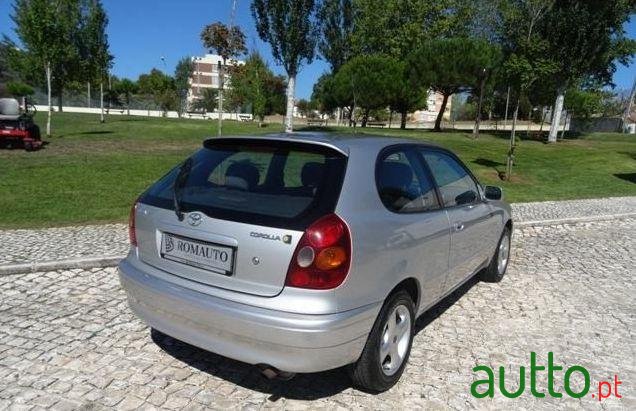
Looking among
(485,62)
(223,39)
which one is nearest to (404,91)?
(485,62)

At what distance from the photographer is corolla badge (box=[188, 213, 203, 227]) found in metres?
2.93

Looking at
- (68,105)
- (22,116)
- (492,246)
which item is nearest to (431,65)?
(22,116)

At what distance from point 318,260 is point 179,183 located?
1193 mm

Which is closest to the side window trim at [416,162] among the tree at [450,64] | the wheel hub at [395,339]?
the wheel hub at [395,339]

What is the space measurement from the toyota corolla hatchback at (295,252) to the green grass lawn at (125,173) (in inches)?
208

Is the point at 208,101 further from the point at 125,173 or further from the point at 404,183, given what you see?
the point at 404,183

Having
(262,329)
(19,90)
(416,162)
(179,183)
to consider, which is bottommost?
(262,329)

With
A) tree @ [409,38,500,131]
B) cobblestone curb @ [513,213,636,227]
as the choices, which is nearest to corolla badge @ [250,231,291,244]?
cobblestone curb @ [513,213,636,227]

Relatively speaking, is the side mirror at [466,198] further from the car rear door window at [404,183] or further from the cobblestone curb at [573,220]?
the cobblestone curb at [573,220]

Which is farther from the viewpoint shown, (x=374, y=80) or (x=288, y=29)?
(x=374, y=80)

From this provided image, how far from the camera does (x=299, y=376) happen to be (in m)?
3.42

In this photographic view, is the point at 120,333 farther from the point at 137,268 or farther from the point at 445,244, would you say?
the point at 445,244

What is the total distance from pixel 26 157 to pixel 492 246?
1370 centimetres

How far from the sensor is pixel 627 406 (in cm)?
325
